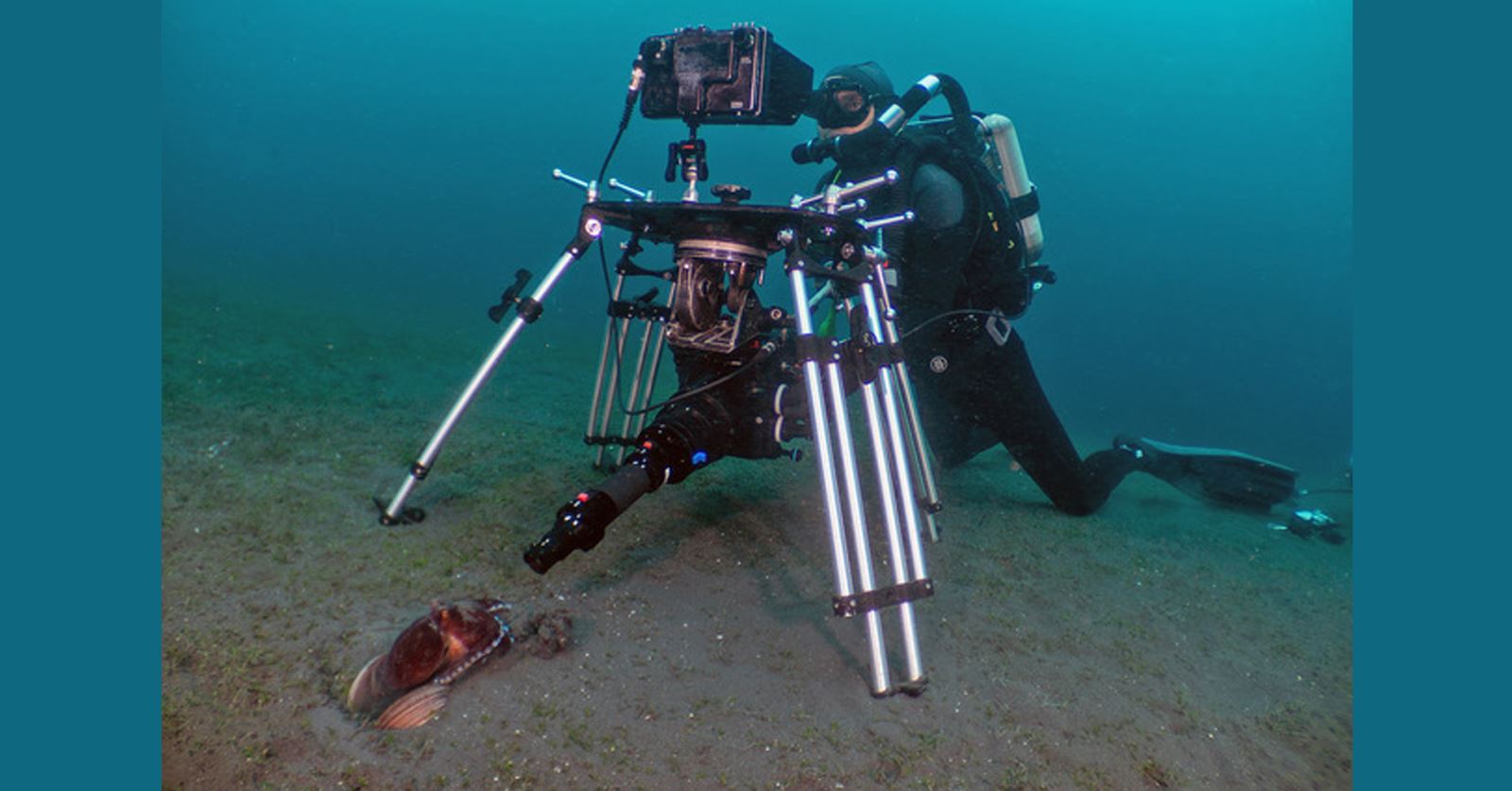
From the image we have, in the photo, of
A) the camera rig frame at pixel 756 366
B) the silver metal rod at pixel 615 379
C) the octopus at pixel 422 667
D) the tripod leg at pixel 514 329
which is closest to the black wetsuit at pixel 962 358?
the camera rig frame at pixel 756 366

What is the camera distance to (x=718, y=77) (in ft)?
11.5

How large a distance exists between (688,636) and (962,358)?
3930mm

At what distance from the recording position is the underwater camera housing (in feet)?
11.5

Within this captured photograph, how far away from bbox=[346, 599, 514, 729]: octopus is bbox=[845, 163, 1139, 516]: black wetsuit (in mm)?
3697

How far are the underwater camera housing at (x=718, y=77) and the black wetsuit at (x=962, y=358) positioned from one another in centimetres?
166

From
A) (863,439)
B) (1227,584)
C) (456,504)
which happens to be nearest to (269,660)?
(456,504)

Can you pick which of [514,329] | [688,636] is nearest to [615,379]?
[514,329]

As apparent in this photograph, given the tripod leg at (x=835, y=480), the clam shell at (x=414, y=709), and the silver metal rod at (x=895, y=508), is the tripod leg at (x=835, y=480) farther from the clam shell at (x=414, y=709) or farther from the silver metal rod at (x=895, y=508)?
the clam shell at (x=414, y=709)

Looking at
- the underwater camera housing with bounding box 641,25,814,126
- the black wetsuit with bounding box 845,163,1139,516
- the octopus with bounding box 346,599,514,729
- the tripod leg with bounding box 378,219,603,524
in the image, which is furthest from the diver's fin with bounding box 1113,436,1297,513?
the octopus with bounding box 346,599,514,729

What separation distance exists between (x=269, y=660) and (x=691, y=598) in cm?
178

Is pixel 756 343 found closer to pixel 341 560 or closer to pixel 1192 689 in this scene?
pixel 341 560

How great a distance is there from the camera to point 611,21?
108 meters

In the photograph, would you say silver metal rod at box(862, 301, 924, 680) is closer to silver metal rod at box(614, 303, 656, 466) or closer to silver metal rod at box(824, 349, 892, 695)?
silver metal rod at box(824, 349, 892, 695)

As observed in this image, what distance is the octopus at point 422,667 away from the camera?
2.38 meters
